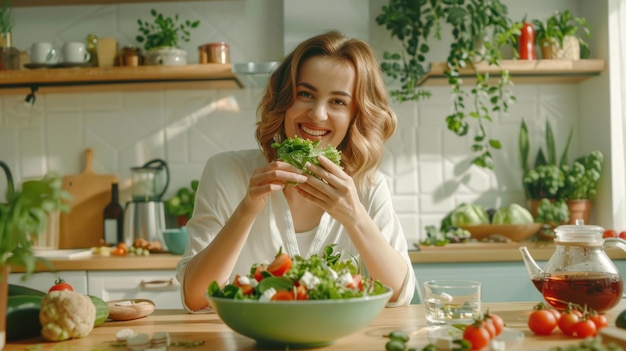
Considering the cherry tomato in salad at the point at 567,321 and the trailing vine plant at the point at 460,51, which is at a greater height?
the trailing vine plant at the point at 460,51

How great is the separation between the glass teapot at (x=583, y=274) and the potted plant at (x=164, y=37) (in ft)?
8.26

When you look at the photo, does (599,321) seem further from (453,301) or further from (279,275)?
(279,275)

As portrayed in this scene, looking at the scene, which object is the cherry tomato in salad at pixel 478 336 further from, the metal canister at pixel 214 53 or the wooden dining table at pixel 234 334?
the metal canister at pixel 214 53

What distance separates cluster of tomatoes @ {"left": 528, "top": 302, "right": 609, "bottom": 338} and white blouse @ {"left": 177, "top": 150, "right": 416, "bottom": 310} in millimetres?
742

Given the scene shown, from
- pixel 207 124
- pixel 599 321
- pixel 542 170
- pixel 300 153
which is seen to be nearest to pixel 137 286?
pixel 207 124

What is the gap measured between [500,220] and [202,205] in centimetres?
189

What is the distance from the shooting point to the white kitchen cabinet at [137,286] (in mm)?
3112

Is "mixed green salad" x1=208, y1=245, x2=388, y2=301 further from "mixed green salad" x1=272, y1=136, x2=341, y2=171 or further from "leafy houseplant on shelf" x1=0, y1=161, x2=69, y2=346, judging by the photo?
"mixed green salad" x1=272, y1=136, x2=341, y2=171

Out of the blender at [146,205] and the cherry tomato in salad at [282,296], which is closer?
the cherry tomato in salad at [282,296]

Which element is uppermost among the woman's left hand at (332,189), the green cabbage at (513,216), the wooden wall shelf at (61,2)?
the wooden wall shelf at (61,2)

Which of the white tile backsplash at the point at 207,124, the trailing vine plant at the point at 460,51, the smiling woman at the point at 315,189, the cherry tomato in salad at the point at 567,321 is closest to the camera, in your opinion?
the cherry tomato in salad at the point at 567,321

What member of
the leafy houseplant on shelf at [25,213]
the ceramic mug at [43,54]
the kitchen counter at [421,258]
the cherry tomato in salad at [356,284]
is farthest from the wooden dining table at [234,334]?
the ceramic mug at [43,54]

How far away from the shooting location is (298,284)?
1267 mm

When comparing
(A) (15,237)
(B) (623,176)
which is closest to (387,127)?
(A) (15,237)
